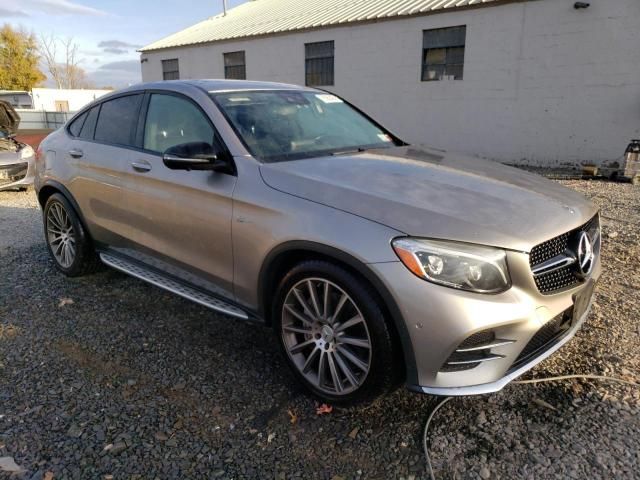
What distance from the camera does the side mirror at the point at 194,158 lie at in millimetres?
2912

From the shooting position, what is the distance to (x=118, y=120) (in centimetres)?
404

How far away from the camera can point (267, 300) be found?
2889 millimetres

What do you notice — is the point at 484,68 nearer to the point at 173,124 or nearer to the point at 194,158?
the point at 173,124

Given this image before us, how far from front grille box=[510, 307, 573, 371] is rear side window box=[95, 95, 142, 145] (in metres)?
3.10

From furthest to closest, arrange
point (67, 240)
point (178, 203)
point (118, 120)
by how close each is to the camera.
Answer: point (67, 240), point (118, 120), point (178, 203)

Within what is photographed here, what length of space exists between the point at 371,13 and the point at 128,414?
1538 cm

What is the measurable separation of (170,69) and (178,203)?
70.4ft

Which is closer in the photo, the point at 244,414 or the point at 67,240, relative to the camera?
the point at 244,414

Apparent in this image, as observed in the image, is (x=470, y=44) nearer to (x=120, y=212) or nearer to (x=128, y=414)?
(x=120, y=212)

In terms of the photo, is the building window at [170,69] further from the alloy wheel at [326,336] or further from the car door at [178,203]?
the alloy wheel at [326,336]

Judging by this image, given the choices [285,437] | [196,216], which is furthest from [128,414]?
[196,216]

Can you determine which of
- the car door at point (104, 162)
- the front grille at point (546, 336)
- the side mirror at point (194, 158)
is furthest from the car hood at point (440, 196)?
the car door at point (104, 162)

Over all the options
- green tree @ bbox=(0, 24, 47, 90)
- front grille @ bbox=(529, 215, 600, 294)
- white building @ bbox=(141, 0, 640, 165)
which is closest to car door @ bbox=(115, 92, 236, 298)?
front grille @ bbox=(529, 215, 600, 294)

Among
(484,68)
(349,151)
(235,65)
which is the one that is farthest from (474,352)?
(235,65)
